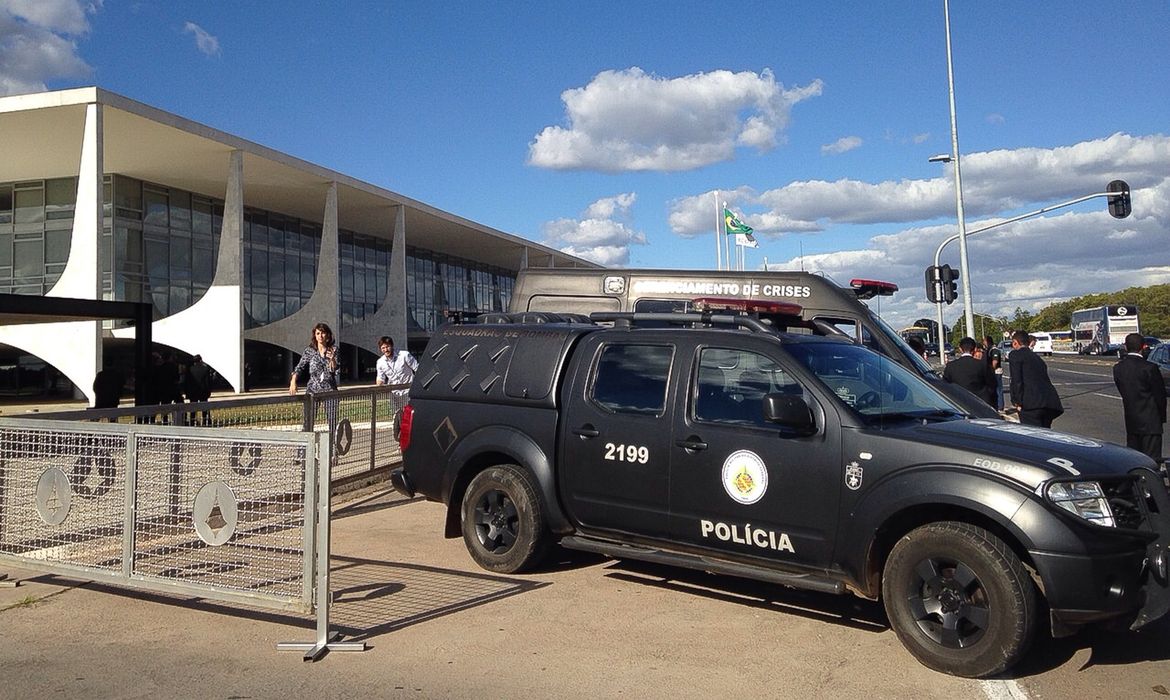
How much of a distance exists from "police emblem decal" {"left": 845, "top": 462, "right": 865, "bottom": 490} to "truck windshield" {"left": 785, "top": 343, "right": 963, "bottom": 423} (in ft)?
1.08

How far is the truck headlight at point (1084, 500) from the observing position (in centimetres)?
447

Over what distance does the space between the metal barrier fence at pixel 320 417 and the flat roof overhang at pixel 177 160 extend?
23225 millimetres

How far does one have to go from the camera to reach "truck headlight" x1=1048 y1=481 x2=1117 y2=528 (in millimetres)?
4473

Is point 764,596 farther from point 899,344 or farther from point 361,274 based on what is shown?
point 361,274

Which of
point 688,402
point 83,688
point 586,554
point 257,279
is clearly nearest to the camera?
point 83,688

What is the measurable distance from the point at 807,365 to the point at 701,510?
1145 millimetres

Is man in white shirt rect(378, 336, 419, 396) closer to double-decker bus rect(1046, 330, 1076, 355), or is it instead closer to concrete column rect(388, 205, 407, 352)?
concrete column rect(388, 205, 407, 352)

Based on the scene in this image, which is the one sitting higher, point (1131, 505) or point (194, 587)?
point (1131, 505)

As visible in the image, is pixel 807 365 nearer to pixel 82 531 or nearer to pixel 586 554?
pixel 586 554

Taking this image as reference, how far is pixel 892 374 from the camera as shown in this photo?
20.1 feet

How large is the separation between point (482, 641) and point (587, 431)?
1.66m

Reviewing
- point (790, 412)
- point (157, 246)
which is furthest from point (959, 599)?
point (157, 246)

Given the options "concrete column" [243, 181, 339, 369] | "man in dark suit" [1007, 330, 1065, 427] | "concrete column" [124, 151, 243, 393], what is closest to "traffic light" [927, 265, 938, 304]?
"man in dark suit" [1007, 330, 1065, 427]

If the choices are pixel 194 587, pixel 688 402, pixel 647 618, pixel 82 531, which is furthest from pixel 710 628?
pixel 82 531
